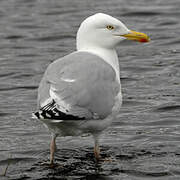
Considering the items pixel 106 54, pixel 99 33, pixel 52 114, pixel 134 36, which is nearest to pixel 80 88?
pixel 52 114

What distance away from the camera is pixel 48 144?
26.9ft

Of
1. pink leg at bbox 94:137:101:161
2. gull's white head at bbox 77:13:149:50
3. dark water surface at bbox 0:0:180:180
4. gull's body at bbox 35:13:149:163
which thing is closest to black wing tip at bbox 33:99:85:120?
gull's body at bbox 35:13:149:163

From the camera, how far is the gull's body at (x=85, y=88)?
21.9 feet

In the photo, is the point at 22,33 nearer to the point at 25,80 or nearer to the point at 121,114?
the point at 25,80

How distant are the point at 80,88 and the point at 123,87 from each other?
3.97 m

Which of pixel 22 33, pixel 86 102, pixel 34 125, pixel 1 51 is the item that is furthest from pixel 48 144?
pixel 22 33

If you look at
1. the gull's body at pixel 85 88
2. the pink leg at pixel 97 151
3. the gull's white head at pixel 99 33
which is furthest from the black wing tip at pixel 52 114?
the gull's white head at pixel 99 33

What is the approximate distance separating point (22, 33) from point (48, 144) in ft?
22.5

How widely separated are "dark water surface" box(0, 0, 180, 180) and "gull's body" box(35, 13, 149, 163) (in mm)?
444

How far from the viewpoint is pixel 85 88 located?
6.87m

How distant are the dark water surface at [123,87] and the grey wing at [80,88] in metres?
0.85

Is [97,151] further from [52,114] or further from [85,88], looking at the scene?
[52,114]

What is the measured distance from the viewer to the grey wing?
21.9 feet

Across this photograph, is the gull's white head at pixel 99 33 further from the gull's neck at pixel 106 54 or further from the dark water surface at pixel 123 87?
the dark water surface at pixel 123 87
